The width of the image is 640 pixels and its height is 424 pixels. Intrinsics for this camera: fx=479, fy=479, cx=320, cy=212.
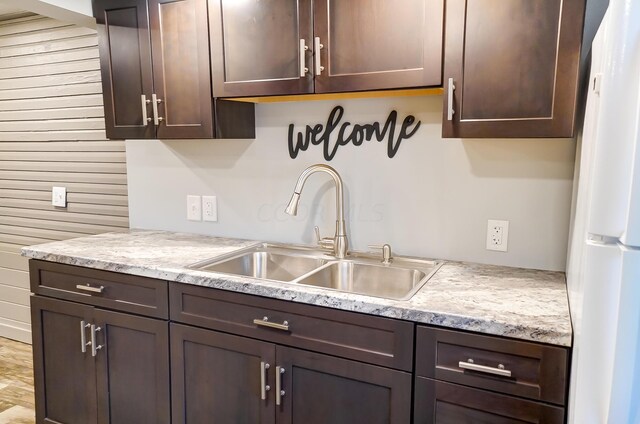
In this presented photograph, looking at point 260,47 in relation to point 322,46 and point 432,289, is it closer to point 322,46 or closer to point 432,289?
point 322,46

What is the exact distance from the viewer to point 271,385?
5.36ft

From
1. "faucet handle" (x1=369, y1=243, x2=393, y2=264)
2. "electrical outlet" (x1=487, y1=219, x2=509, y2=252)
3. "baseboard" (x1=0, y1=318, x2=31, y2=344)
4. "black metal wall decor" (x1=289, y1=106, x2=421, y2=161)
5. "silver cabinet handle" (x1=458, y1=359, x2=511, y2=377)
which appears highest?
"black metal wall decor" (x1=289, y1=106, x2=421, y2=161)

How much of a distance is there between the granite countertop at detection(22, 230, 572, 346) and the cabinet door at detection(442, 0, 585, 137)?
504mm

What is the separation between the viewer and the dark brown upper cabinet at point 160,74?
2020 millimetres

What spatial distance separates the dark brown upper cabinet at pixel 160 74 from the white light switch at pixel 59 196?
1.05 meters

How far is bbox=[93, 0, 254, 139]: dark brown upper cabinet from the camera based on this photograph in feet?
6.63

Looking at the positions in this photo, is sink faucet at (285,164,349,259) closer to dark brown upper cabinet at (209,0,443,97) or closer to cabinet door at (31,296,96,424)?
dark brown upper cabinet at (209,0,443,97)

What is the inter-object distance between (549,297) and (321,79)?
1078 mm

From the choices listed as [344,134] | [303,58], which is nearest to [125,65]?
[303,58]

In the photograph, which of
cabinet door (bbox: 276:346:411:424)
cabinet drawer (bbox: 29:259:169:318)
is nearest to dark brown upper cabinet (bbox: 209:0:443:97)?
cabinet drawer (bbox: 29:259:169:318)

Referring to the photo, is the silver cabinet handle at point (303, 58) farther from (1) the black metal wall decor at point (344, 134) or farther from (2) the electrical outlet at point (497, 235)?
(2) the electrical outlet at point (497, 235)

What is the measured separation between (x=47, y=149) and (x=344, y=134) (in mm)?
2136

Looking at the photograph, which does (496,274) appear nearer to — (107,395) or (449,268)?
(449,268)

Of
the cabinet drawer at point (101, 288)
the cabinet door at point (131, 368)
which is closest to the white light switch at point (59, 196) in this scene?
the cabinet drawer at point (101, 288)
